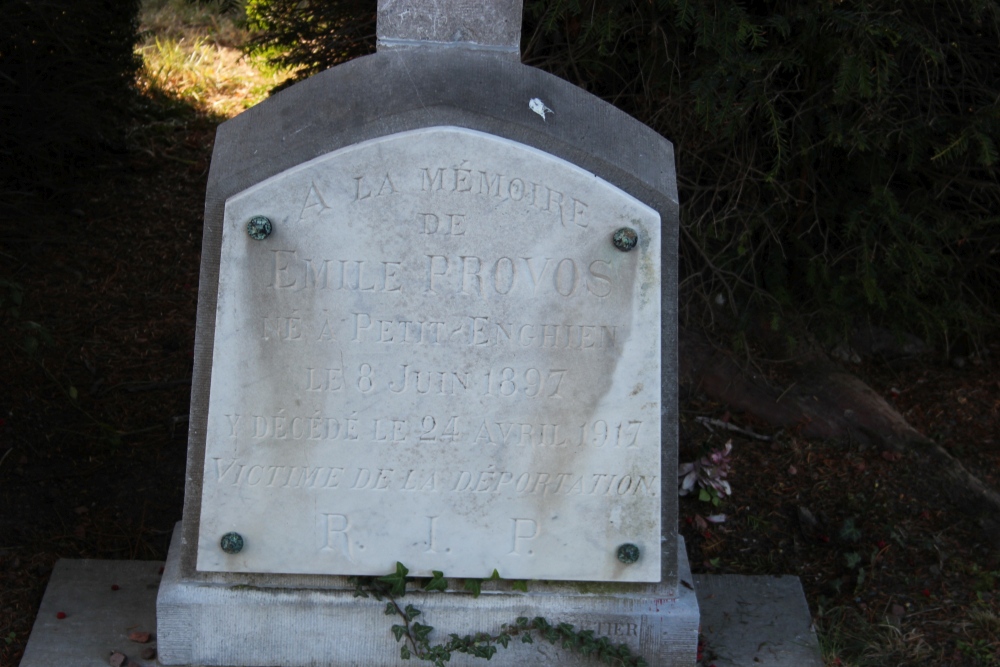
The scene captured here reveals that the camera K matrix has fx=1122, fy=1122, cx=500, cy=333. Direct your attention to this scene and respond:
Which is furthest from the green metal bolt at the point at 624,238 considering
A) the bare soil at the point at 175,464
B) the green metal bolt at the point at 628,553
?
the bare soil at the point at 175,464

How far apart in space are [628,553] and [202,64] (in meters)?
4.26

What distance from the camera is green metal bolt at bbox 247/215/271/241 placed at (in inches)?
107

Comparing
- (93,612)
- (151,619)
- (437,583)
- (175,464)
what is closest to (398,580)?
(437,583)

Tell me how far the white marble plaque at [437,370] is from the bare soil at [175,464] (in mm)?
891

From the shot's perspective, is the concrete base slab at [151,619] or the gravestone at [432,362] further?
the concrete base slab at [151,619]

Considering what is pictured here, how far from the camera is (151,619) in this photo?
3.14 meters

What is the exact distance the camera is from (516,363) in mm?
2820

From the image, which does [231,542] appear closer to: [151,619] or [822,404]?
[151,619]

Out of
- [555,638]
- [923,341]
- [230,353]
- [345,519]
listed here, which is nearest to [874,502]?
[923,341]

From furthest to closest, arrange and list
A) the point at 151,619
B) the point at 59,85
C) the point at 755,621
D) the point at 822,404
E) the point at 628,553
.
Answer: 1. the point at 59,85
2. the point at 822,404
3. the point at 755,621
4. the point at 151,619
5. the point at 628,553

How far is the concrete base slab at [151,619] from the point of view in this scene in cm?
299

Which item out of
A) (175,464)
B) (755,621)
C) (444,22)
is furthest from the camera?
(175,464)

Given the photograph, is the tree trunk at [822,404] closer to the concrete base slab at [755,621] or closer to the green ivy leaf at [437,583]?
the concrete base slab at [755,621]

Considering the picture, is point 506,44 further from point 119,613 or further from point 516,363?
point 119,613
